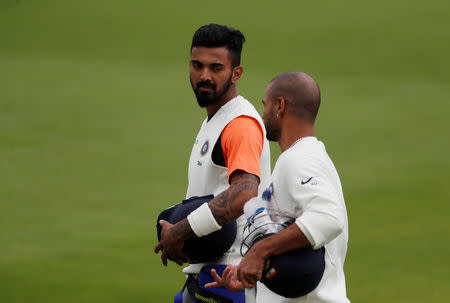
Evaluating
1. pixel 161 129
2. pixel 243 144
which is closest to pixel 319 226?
pixel 243 144

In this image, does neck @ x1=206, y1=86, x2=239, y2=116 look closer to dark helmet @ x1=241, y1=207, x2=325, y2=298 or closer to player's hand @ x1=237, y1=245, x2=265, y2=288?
dark helmet @ x1=241, y1=207, x2=325, y2=298

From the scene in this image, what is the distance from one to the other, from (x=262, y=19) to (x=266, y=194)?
11212mm

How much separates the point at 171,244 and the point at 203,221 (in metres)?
0.23

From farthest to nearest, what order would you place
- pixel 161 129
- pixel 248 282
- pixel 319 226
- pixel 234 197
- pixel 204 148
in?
pixel 161 129
pixel 204 148
pixel 234 197
pixel 248 282
pixel 319 226

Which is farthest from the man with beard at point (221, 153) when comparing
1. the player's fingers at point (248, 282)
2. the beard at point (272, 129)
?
the player's fingers at point (248, 282)

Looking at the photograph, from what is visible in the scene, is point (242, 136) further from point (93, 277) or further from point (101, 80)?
point (101, 80)

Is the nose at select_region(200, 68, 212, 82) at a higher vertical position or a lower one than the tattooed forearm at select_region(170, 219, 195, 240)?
higher

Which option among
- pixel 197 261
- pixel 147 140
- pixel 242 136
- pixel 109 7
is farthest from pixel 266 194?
pixel 109 7

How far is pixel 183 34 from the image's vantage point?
44.9 feet

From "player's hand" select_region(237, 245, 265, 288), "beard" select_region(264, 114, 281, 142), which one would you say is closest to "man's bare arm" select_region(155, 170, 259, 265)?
"beard" select_region(264, 114, 281, 142)

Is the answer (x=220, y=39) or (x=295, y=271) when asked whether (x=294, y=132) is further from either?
(x=220, y=39)

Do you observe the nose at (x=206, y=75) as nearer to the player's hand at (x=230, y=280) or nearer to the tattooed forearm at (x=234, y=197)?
the tattooed forearm at (x=234, y=197)

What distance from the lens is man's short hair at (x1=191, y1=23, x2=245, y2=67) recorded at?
388cm

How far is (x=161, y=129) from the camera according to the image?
1064 centimetres
